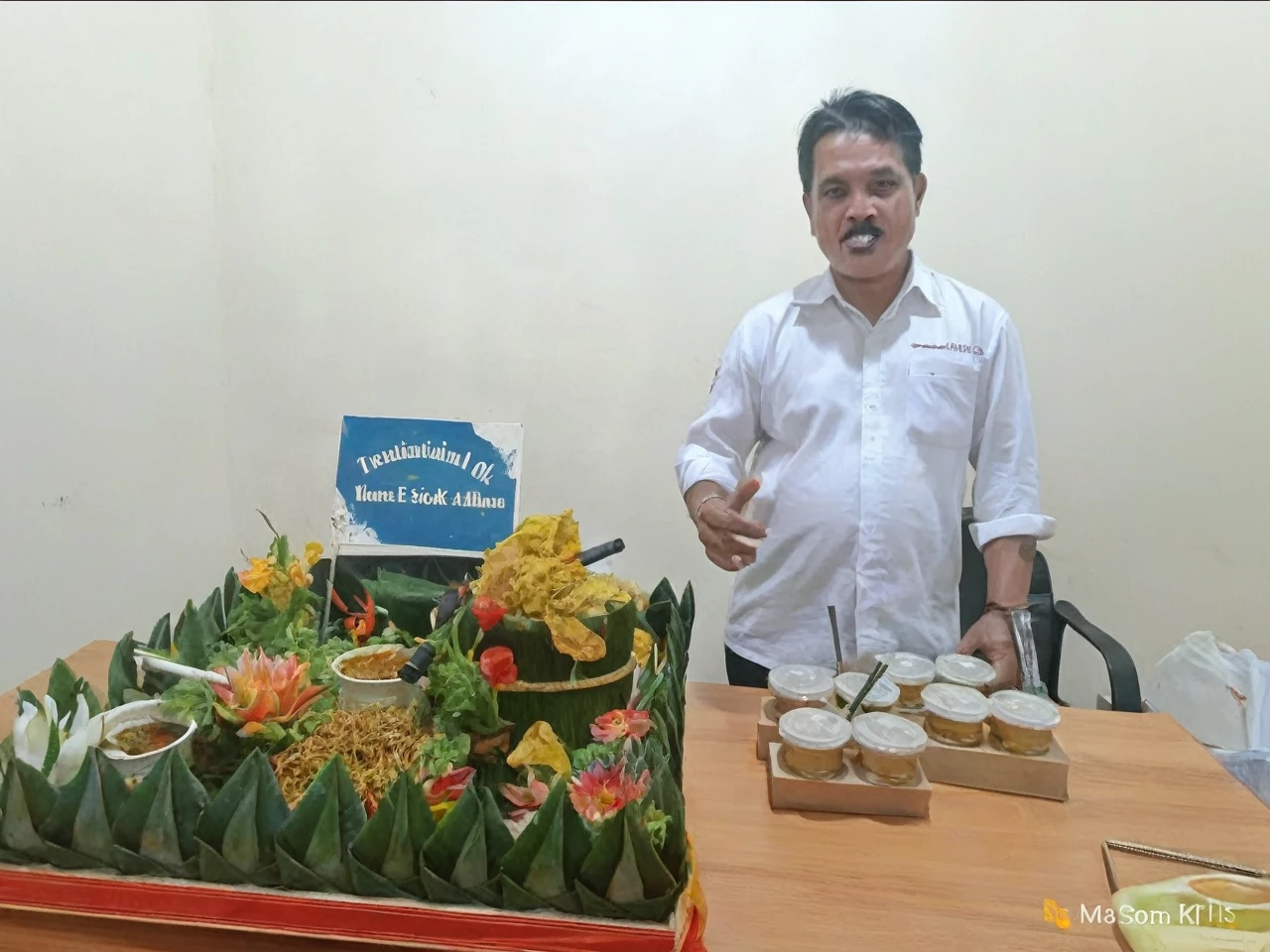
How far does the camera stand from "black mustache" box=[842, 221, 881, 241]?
4.66 ft

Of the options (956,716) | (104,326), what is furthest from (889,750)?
(104,326)

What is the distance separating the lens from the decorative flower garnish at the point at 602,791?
2.51 ft

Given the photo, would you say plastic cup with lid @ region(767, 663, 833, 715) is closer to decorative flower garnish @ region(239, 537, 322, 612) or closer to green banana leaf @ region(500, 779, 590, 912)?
green banana leaf @ region(500, 779, 590, 912)

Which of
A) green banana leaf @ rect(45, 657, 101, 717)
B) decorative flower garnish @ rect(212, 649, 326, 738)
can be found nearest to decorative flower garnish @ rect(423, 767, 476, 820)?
decorative flower garnish @ rect(212, 649, 326, 738)

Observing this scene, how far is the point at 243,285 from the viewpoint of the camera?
2.21 metres

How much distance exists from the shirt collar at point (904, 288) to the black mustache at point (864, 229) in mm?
113

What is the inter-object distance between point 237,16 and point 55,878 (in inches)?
85.8

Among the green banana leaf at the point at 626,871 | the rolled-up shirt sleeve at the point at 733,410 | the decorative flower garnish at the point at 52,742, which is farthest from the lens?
the rolled-up shirt sleeve at the point at 733,410

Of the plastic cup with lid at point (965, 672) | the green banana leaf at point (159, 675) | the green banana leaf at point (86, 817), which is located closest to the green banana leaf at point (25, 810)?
the green banana leaf at point (86, 817)

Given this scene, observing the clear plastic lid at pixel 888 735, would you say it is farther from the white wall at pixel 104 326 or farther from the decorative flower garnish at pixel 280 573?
the white wall at pixel 104 326

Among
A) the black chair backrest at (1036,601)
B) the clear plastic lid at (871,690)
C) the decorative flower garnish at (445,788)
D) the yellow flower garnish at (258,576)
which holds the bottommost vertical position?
the black chair backrest at (1036,601)

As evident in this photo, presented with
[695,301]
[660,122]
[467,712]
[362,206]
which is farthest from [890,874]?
[362,206]

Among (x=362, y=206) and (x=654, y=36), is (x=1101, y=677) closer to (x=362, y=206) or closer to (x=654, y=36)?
(x=654, y=36)

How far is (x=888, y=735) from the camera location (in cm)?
99
